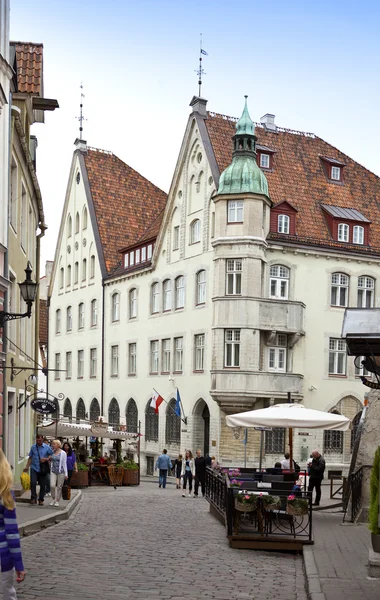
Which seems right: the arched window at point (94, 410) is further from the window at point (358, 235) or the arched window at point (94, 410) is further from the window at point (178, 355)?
the window at point (358, 235)

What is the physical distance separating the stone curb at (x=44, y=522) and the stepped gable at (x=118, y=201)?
34870 mm

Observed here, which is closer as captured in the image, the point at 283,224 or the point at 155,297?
the point at 283,224

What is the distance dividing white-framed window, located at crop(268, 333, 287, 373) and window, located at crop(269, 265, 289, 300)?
1.84 meters

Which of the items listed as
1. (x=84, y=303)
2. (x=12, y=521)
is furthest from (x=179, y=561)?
(x=84, y=303)

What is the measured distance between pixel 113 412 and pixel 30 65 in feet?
95.0

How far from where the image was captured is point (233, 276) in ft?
136

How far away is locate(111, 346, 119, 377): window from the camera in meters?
53.0

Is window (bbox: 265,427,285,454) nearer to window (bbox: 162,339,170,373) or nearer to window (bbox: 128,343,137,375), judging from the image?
window (bbox: 162,339,170,373)

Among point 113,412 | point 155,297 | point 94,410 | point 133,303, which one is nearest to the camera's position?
point 155,297

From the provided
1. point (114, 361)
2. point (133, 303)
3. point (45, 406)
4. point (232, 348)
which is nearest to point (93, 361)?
point (114, 361)

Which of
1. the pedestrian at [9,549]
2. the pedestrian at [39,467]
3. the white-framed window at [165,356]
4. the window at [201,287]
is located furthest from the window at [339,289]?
the pedestrian at [9,549]

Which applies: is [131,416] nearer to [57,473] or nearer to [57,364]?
[57,364]

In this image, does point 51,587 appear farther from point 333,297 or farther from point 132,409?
point 132,409

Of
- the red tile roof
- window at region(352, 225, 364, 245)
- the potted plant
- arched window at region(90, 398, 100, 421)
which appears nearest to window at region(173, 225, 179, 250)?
window at region(352, 225, 364, 245)
